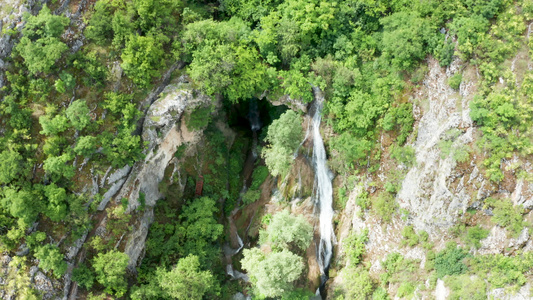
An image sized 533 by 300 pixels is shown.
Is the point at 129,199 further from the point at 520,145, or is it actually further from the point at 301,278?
the point at 520,145

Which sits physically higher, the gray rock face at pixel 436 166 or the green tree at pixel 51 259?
the gray rock face at pixel 436 166

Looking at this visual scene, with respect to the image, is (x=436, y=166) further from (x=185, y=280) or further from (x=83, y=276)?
(x=83, y=276)

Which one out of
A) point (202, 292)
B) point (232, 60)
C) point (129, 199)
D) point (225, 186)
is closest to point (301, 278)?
point (202, 292)

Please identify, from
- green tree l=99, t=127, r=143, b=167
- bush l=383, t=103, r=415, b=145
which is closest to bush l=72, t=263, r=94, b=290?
green tree l=99, t=127, r=143, b=167

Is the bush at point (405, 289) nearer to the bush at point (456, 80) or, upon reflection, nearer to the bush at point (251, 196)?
the bush at point (251, 196)

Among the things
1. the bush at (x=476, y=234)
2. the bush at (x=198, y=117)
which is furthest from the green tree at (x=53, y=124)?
the bush at (x=476, y=234)

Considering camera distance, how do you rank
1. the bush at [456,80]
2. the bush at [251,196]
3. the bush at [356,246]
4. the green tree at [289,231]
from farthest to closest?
1. the bush at [251,196]
2. the bush at [356,246]
3. the green tree at [289,231]
4. the bush at [456,80]

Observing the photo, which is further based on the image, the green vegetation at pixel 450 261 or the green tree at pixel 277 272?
the green tree at pixel 277 272
